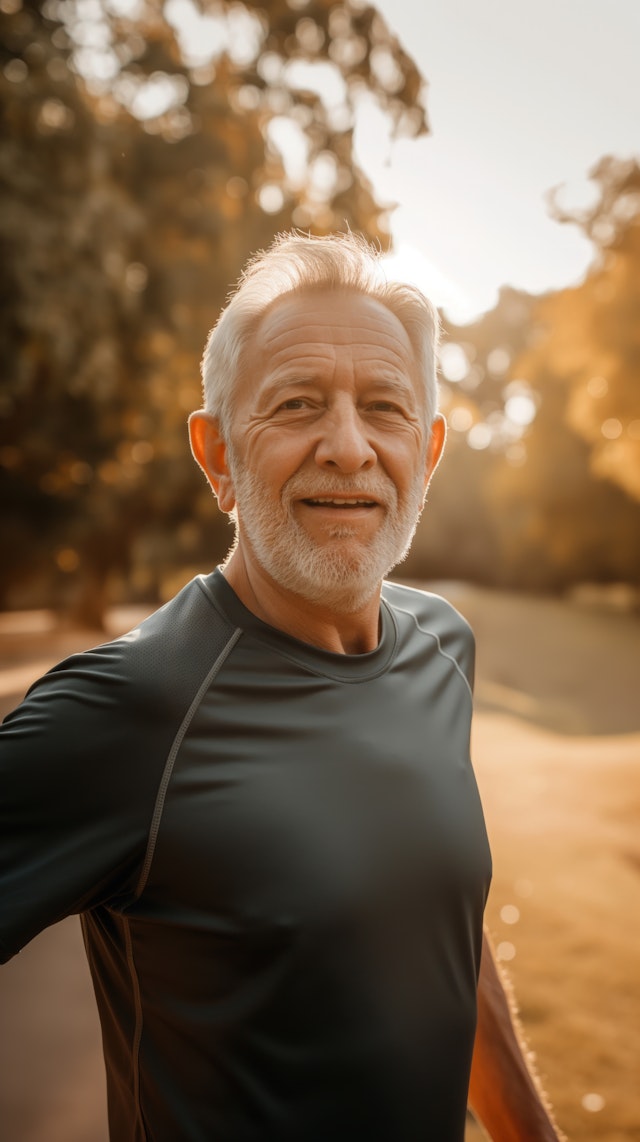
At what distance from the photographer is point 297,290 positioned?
67.2 inches

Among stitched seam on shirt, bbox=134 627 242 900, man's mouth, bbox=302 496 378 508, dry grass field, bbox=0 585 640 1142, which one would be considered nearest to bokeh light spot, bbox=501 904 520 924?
dry grass field, bbox=0 585 640 1142

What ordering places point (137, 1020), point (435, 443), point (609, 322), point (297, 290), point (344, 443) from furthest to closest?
point (609, 322), point (435, 443), point (297, 290), point (344, 443), point (137, 1020)

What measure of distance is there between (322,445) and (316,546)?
0.19 m

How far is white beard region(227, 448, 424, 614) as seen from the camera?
5.33ft

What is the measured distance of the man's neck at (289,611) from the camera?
167 centimetres

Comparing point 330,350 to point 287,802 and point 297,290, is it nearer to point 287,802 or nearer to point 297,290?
point 297,290

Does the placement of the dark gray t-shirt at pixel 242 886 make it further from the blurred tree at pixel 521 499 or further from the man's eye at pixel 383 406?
the blurred tree at pixel 521 499

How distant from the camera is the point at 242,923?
134 cm

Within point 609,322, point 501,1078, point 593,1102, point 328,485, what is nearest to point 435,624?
point 328,485

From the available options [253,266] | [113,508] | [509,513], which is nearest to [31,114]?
[253,266]

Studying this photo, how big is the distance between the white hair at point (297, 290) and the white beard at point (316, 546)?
21cm

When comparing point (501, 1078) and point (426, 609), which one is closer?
point (501, 1078)

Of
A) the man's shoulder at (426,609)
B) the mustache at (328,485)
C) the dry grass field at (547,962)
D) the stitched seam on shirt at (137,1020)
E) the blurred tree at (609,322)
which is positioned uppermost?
the blurred tree at (609,322)

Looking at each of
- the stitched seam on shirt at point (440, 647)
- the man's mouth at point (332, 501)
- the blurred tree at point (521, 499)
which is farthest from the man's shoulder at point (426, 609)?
the blurred tree at point (521, 499)
